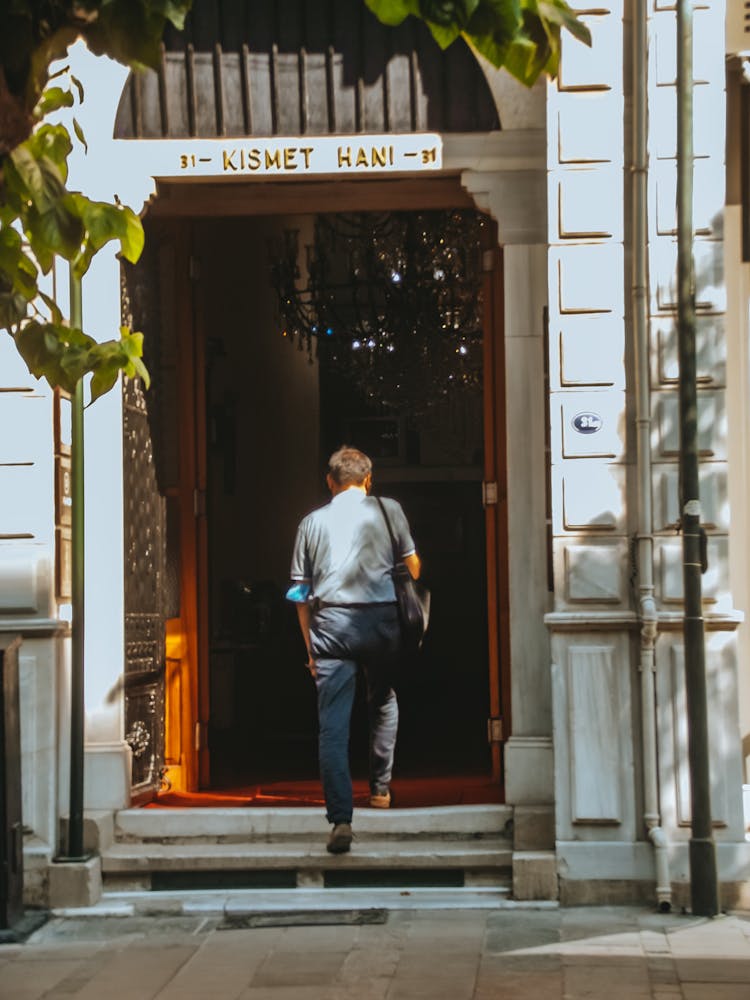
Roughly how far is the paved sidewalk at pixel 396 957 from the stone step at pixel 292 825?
646 mm

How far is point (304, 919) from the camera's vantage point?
812cm

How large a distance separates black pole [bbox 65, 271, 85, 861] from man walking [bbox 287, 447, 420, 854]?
1.08m

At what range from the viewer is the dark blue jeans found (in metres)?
8.52

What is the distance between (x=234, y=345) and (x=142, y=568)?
17.5 ft

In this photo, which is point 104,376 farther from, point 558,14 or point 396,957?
point 396,957

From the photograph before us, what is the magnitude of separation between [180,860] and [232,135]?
3811 millimetres

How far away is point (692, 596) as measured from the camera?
7.96 metres

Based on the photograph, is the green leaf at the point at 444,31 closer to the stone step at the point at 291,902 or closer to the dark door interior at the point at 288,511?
the stone step at the point at 291,902

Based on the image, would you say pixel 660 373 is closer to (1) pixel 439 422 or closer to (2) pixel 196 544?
(2) pixel 196 544

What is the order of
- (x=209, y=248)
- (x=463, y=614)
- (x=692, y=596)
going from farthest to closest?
(x=463, y=614) < (x=209, y=248) < (x=692, y=596)

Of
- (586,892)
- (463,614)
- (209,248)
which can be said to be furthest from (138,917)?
(463,614)

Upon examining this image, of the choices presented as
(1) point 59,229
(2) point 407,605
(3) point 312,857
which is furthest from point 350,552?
(1) point 59,229

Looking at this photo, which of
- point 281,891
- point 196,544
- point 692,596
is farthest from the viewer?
point 196,544

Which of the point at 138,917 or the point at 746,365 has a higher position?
the point at 746,365
